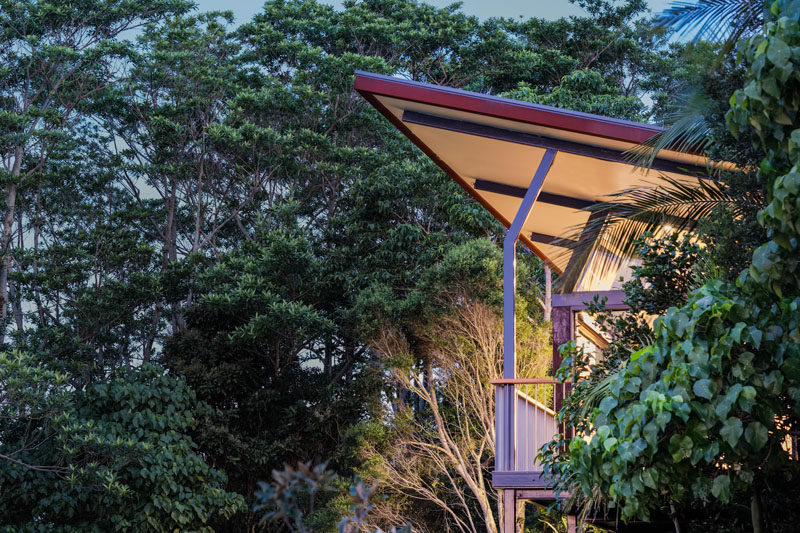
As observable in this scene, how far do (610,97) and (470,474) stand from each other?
755 cm

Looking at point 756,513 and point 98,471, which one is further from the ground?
point 98,471

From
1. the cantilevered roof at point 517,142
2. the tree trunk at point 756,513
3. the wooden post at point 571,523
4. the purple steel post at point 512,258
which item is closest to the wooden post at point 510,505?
the wooden post at point 571,523

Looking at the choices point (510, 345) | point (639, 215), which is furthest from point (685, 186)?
point (510, 345)

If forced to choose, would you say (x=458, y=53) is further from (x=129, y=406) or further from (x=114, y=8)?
(x=129, y=406)

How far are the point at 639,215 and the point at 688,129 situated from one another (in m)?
0.74

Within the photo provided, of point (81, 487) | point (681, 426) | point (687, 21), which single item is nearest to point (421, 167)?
point (81, 487)

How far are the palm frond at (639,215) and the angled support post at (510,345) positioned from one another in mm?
836

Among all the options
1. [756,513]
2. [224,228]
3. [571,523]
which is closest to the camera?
[756,513]

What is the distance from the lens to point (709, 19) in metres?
6.23

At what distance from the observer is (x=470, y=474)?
46.2 feet

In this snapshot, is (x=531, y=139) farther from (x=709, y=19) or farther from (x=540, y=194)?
(x=709, y=19)

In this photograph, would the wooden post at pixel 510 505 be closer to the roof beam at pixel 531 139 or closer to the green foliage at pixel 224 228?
the roof beam at pixel 531 139

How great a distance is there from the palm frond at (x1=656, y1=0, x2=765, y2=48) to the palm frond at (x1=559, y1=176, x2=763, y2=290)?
0.97 metres

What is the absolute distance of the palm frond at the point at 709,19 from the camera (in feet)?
20.3
